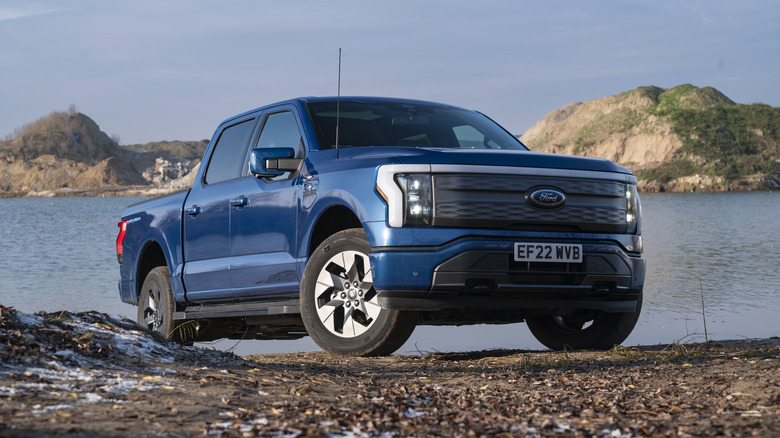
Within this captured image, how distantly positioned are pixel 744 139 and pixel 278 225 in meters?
133

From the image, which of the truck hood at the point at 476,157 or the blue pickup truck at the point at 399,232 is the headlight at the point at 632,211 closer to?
the blue pickup truck at the point at 399,232

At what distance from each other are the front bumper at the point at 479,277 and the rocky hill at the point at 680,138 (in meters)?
113

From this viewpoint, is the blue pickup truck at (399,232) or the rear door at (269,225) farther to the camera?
the rear door at (269,225)

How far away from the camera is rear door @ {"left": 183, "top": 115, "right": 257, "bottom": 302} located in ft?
23.5

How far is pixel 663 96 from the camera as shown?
153250 mm

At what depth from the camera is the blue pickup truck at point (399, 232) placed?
18.4 feet

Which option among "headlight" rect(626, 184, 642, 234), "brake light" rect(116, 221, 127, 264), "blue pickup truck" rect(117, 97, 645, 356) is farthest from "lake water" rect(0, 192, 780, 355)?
"headlight" rect(626, 184, 642, 234)

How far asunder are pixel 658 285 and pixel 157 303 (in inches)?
493

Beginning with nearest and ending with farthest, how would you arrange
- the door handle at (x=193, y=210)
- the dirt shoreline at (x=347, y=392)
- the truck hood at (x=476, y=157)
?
the dirt shoreline at (x=347, y=392) < the truck hood at (x=476, y=157) < the door handle at (x=193, y=210)

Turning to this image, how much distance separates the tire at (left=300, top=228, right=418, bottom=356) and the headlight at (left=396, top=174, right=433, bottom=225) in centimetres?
40

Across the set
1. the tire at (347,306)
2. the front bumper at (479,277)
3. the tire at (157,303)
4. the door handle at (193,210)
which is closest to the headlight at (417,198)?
the front bumper at (479,277)

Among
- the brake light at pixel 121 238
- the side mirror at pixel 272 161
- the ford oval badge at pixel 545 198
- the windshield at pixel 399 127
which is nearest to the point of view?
the ford oval badge at pixel 545 198

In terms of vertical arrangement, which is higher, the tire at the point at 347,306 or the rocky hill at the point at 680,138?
the rocky hill at the point at 680,138

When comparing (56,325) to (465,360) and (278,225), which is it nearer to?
(278,225)
